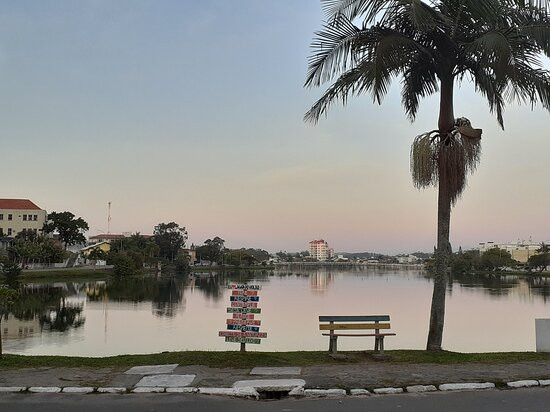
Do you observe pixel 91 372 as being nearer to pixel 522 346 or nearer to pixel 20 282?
pixel 522 346

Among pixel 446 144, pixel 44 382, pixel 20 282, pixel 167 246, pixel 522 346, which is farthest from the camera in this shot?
pixel 167 246

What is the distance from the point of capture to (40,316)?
32844 mm

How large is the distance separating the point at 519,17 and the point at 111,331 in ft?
73.2

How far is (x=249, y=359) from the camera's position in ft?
32.7

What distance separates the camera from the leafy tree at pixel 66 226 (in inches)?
3593

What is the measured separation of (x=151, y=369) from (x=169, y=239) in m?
126

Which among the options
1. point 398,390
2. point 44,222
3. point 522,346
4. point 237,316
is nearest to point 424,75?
point 237,316

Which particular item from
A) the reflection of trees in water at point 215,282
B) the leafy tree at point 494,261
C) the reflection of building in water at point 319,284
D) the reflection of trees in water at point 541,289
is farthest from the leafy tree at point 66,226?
the leafy tree at point 494,261

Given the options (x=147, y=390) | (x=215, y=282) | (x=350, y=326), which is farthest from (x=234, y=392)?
(x=215, y=282)

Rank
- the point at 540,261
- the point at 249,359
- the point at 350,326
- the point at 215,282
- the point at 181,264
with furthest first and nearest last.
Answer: the point at 181,264, the point at 540,261, the point at 215,282, the point at 350,326, the point at 249,359

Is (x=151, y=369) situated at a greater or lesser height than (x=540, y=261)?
greater

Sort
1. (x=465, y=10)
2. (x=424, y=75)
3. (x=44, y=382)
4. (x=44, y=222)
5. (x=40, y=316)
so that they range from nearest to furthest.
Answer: (x=44, y=382)
(x=465, y=10)
(x=424, y=75)
(x=40, y=316)
(x=44, y=222)

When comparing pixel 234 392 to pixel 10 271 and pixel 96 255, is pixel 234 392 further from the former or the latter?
pixel 96 255

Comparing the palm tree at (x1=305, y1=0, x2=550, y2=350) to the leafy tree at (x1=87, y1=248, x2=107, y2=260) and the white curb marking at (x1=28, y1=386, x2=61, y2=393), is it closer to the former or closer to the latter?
the white curb marking at (x1=28, y1=386, x2=61, y2=393)
